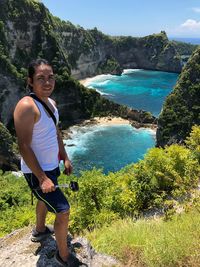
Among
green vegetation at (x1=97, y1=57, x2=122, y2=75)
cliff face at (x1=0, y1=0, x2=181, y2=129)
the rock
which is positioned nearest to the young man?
the rock

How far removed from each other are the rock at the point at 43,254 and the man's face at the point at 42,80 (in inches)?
101

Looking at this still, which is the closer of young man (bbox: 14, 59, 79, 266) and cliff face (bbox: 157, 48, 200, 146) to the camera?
young man (bbox: 14, 59, 79, 266)

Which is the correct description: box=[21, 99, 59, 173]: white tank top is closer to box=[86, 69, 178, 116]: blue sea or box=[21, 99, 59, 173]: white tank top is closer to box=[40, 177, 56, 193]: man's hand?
box=[40, 177, 56, 193]: man's hand

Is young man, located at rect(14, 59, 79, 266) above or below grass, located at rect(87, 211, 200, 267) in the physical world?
above

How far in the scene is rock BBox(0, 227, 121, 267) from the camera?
6.02 m

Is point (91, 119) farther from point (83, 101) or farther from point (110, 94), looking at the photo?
point (110, 94)

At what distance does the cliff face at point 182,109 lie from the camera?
5794cm

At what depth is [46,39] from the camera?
9206 cm

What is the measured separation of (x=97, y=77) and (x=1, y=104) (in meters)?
78.5

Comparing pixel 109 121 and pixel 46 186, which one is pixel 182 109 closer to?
pixel 109 121

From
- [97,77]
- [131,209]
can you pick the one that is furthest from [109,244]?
[97,77]

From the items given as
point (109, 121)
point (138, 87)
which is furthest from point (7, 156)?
point (138, 87)

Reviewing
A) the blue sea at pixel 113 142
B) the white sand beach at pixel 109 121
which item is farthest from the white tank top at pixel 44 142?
the white sand beach at pixel 109 121

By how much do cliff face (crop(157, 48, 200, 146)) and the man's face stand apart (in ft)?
169
